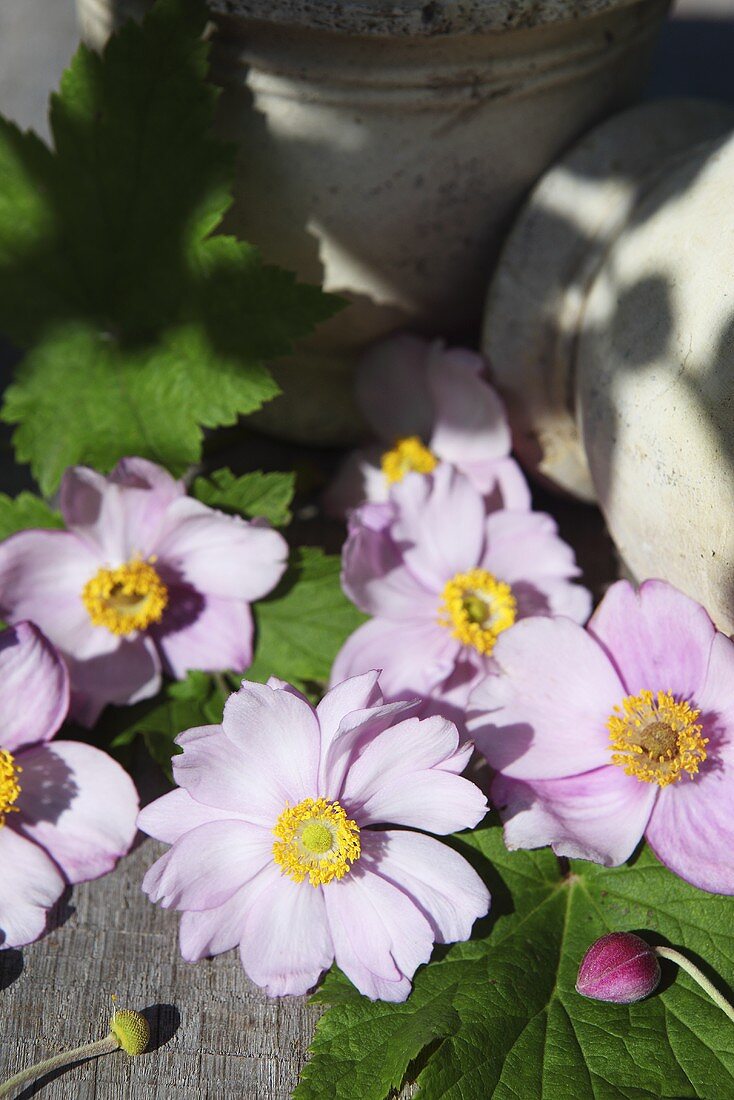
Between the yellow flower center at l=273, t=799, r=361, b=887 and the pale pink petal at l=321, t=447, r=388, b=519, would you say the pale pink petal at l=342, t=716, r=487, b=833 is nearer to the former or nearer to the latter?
the yellow flower center at l=273, t=799, r=361, b=887

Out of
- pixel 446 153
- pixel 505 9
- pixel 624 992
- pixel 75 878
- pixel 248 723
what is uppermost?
pixel 505 9

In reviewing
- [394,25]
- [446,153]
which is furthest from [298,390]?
[394,25]

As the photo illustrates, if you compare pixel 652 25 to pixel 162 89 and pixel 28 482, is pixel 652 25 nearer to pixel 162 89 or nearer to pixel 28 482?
pixel 162 89

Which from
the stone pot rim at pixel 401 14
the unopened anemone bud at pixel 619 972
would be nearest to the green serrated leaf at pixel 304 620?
the unopened anemone bud at pixel 619 972

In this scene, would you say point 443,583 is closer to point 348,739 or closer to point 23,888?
point 348,739

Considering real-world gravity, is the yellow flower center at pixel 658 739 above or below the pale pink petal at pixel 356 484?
below

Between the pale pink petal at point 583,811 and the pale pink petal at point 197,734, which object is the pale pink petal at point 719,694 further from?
the pale pink petal at point 197,734

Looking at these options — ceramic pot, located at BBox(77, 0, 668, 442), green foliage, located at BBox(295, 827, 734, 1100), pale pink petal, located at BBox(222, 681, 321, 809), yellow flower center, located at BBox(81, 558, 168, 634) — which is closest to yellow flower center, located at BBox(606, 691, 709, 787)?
green foliage, located at BBox(295, 827, 734, 1100)
